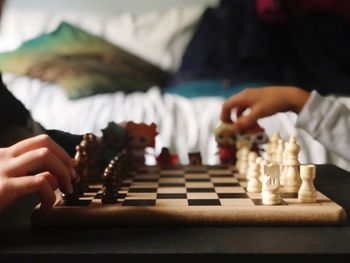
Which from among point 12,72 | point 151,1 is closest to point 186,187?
point 12,72

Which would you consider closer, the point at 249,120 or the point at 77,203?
the point at 77,203

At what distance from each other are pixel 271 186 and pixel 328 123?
0.38 meters

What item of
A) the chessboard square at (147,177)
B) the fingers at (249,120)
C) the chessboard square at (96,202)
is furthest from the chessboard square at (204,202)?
the fingers at (249,120)

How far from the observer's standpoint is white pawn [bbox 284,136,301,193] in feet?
2.16

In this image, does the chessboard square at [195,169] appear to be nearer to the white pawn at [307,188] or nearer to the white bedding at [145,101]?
the white bedding at [145,101]

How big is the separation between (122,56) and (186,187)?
3.51ft

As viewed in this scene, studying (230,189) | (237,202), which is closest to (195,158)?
(230,189)

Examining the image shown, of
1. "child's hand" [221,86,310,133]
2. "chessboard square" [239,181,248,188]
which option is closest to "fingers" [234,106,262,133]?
"child's hand" [221,86,310,133]

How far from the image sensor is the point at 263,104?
0.95m

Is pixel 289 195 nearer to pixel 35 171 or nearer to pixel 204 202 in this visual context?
pixel 204 202

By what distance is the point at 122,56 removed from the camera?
171cm

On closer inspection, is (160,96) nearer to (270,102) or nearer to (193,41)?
(193,41)

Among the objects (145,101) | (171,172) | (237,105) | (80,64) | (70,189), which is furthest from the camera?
(80,64)

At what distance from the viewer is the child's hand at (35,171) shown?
0.51 meters
